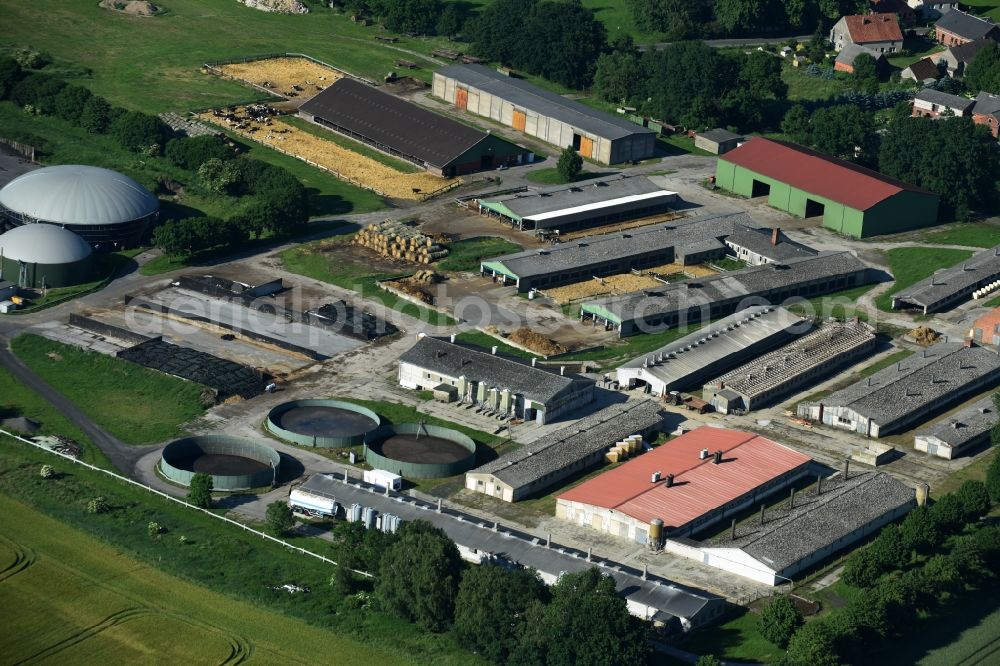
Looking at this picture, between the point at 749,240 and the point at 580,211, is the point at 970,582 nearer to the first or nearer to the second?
the point at 749,240

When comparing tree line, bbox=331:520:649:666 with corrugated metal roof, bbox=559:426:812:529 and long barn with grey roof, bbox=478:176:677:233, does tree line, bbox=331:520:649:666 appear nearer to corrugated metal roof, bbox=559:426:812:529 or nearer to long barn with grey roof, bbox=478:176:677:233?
corrugated metal roof, bbox=559:426:812:529

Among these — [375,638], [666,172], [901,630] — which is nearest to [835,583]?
[901,630]

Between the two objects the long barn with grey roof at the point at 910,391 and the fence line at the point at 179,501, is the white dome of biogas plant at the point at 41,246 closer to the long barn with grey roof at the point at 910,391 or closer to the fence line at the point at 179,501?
the fence line at the point at 179,501

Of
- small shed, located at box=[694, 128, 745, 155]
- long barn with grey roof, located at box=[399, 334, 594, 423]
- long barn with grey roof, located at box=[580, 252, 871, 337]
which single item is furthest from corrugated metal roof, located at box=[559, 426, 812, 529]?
small shed, located at box=[694, 128, 745, 155]

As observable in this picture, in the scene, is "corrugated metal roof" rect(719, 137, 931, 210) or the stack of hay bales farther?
"corrugated metal roof" rect(719, 137, 931, 210)

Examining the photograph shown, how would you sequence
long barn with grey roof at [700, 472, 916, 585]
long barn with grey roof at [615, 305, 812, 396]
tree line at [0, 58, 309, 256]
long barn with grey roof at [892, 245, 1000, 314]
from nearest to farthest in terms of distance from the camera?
long barn with grey roof at [700, 472, 916, 585], long barn with grey roof at [615, 305, 812, 396], long barn with grey roof at [892, 245, 1000, 314], tree line at [0, 58, 309, 256]

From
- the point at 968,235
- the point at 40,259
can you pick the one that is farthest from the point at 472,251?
the point at 968,235

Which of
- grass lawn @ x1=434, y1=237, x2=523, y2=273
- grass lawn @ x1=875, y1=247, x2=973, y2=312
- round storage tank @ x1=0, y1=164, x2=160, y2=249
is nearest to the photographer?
round storage tank @ x1=0, y1=164, x2=160, y2=249

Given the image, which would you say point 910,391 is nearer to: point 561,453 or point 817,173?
point 561,453
